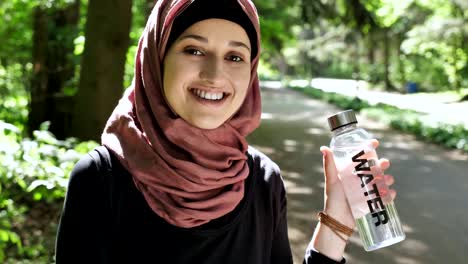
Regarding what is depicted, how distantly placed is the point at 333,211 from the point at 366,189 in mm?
162

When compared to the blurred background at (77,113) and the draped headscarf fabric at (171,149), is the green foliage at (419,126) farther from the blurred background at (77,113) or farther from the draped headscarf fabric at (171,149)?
the draped headscarf fabric at (171,149)

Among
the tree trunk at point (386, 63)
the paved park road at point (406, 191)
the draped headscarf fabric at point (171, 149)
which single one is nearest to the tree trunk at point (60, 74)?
the paved park road at point (406, 191)

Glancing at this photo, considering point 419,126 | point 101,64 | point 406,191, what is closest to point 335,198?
point 101,64

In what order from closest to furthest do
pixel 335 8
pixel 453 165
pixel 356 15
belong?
1. pixel 453 165
2. pixel 356 15
3. pixel 335 8

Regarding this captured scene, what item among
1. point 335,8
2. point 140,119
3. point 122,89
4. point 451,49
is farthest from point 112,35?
point 451,49

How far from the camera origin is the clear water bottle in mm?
1658

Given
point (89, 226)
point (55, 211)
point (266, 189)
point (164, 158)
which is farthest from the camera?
point (55, 211)

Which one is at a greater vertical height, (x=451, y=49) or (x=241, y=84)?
(x=241, y=84)

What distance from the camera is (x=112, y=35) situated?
5855 millimetres

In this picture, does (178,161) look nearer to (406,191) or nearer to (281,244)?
(281,244)

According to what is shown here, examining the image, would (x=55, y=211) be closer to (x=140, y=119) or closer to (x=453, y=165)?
(x=140, y=119)

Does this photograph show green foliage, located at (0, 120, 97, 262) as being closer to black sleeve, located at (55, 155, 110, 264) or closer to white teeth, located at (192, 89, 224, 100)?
black sleeve, located at (55, 155, 110, 264)

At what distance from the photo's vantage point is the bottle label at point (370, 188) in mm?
1652

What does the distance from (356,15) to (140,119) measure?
9.89 metres
